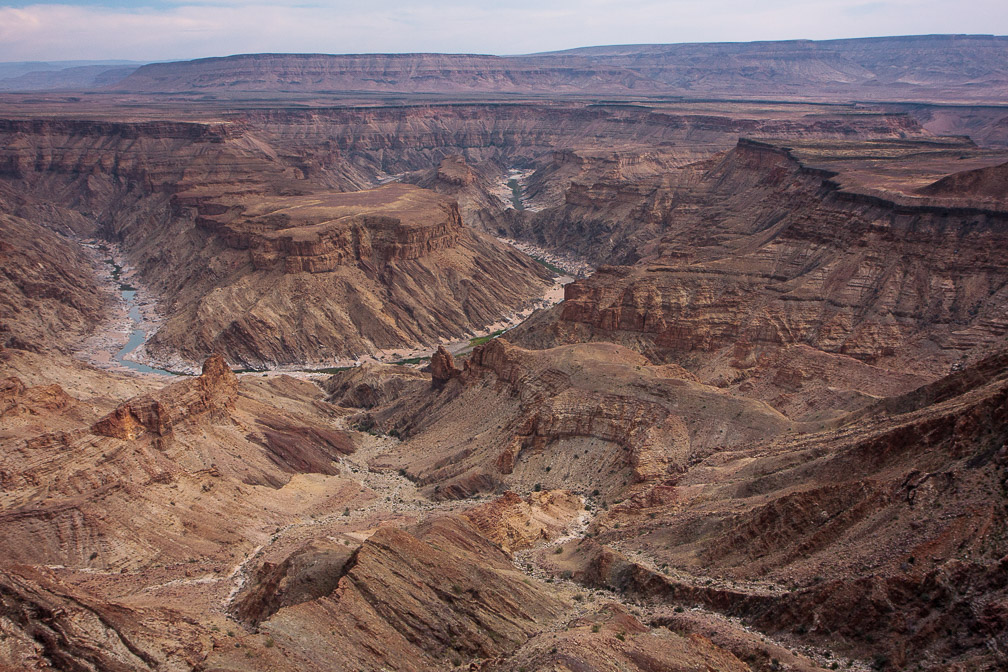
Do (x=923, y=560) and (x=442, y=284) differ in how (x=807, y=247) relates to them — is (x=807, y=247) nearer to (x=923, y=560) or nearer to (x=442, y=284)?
(x=442, y=284)

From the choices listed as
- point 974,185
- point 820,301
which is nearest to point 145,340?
point 820,301

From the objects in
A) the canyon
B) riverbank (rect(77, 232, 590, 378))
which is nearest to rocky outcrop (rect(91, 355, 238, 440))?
the canyon

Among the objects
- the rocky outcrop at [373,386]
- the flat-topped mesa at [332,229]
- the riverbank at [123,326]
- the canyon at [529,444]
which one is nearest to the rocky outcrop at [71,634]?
the canyon at [529,444]

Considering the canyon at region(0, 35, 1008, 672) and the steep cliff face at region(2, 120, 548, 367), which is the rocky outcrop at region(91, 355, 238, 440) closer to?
A: the canyon at region(0, 35, 1008, 672)

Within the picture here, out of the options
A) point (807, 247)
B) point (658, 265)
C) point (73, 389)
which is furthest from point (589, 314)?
point (73, 389)

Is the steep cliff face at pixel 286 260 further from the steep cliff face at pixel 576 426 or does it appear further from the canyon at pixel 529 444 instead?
the steep cliff face at pixel 576 426

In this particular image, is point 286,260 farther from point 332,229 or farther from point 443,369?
point 443,369
